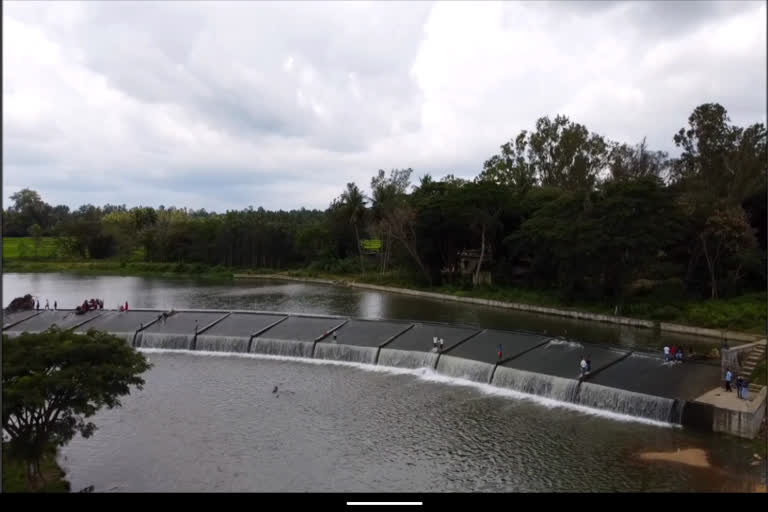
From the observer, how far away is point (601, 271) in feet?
124

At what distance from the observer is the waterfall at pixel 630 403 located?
57.9ft

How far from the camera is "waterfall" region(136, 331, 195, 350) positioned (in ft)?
97.5

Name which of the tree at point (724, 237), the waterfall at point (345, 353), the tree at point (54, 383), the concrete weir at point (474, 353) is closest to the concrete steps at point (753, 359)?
the concrete weir at point (474, 353)

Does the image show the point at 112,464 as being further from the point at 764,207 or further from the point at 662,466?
the point at 764,207

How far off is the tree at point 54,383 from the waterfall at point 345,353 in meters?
13.2

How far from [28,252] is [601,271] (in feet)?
306

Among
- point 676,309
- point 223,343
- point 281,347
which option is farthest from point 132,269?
point 676,309

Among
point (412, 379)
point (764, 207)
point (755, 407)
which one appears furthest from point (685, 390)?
point (764, 207)

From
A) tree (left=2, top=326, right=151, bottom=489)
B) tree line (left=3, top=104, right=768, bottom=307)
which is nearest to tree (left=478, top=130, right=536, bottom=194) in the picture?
tree line (left=3, top=104, right=768, bottom=307)

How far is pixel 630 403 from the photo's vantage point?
61.3 ft

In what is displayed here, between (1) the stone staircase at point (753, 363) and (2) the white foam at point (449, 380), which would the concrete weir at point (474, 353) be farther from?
(1) the stone staircase at point (753, 363)

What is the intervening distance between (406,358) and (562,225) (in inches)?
803

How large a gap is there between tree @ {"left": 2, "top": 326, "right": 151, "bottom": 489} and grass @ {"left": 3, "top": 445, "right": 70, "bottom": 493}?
23cm

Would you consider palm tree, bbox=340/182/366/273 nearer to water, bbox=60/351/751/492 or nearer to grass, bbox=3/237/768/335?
grass, bbox=3/237/768/335
